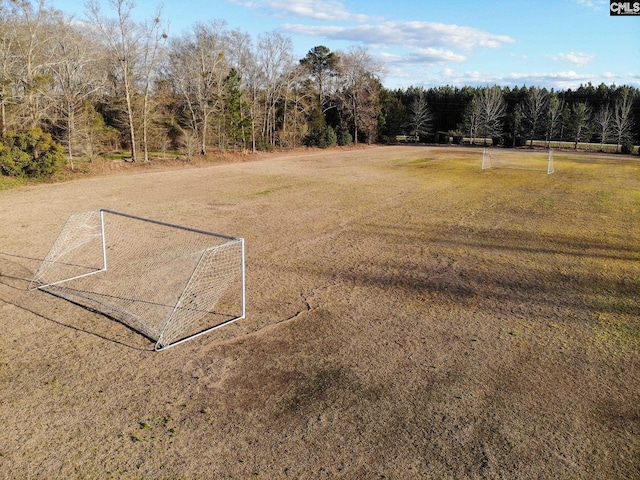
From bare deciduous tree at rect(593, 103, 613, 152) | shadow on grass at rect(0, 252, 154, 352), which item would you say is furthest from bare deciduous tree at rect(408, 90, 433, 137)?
shadow on grass at rect(0, 252, 154, 352)

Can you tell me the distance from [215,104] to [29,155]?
15.6 m

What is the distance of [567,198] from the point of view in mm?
20953

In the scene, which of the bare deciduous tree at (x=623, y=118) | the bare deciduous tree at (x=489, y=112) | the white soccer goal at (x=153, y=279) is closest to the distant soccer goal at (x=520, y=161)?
the bare deciduous tree at (x=623, y=118)

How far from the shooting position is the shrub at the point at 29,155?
21.8 m

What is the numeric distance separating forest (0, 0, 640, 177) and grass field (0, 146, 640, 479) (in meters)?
15.1

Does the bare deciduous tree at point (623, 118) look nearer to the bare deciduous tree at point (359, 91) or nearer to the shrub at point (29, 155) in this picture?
the bare deciduous tree at point (359, 91)

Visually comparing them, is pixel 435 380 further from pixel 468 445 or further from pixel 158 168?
pixel 158 168

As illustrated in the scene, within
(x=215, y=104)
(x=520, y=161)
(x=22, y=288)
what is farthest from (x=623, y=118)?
(x=22, y=288)

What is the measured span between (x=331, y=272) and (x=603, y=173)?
28016 mm

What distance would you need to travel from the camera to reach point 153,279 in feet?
32.8

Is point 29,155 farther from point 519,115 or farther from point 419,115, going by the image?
point 519,115

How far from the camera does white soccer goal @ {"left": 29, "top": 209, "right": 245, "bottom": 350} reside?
793 centimetres

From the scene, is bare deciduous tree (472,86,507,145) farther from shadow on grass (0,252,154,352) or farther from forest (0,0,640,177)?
shadow on grass (0,252,154,352)

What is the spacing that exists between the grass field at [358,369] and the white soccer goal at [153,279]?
0.35 metres
